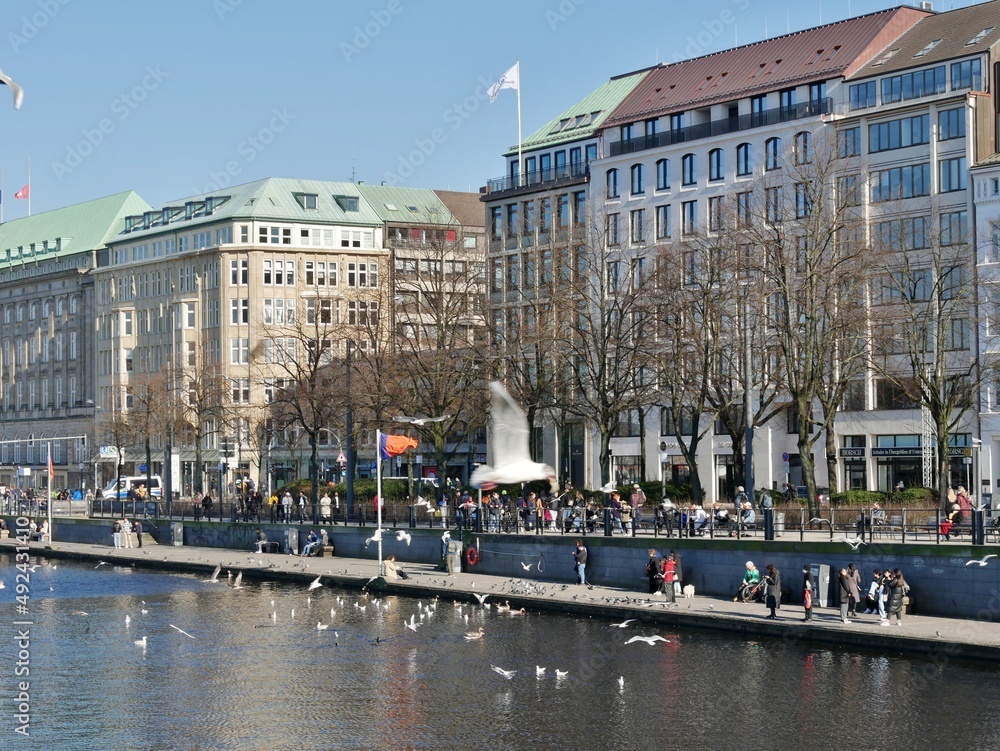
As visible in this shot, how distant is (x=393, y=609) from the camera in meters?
54.0

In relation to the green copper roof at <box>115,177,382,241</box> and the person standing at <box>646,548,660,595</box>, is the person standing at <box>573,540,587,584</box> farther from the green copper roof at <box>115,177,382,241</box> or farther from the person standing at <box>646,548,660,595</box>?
the green copper roof at <box>115,177,382,241</box>

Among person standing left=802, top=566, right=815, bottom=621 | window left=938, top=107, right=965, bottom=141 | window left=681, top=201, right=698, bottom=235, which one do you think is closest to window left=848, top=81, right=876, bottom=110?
window left=938, top=107, right=965, bottom=141

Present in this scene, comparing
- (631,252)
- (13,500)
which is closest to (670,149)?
(631,252)

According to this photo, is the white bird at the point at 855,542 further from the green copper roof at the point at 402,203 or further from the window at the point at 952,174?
the green copper roof at the point at 402,203

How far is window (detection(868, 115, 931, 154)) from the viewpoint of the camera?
8356 cm

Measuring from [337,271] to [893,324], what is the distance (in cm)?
7852

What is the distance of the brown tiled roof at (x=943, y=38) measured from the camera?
8331cm

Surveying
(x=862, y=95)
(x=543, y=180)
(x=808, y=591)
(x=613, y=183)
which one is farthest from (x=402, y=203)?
(x=808, y=591)

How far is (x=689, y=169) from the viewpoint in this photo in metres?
96.8

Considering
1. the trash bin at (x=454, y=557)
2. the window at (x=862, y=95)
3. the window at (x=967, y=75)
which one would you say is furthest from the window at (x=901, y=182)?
the trash bin at (x=454, y=557)

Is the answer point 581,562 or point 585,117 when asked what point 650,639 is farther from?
point 585,117

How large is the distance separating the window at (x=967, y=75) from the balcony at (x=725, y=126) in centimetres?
757

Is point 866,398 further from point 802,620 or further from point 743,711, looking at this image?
point 743,711

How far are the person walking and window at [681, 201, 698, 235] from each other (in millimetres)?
44314
